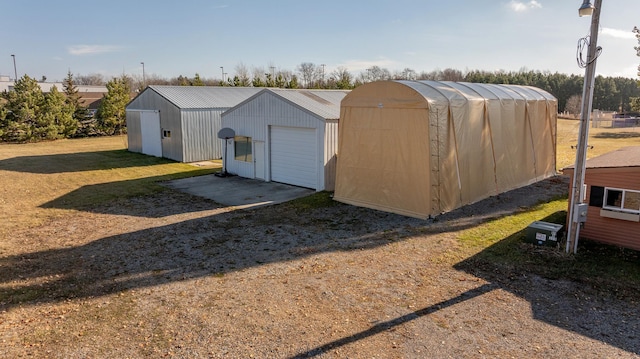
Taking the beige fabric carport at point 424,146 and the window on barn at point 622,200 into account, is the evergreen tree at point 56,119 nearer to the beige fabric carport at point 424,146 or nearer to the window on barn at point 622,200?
the beige fabric carport at point 424,146

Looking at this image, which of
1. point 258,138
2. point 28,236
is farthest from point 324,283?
point 258,138

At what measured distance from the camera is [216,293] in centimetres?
769

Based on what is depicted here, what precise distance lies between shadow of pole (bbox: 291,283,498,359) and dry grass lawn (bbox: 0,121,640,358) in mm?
33

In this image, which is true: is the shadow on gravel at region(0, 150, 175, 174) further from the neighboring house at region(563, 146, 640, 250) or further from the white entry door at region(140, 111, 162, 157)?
the neighboring house at region(563, 146, 640, 250)

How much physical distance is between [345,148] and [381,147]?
143 cm

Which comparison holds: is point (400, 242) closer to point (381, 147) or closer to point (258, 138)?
point (381, 147)

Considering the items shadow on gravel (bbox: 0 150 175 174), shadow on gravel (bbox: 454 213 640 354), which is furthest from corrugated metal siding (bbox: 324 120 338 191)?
shadow on gravel (bbox: 0 150 175 174)

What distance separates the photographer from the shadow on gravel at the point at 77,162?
21.2m

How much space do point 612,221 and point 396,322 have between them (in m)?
6.46

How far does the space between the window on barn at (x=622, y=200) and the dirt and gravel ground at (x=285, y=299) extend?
116 inches

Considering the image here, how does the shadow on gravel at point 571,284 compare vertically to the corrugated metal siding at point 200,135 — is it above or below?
below

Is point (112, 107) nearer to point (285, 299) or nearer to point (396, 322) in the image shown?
point (285, 299)

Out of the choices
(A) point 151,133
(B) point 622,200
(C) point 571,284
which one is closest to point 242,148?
(A) point 151,133

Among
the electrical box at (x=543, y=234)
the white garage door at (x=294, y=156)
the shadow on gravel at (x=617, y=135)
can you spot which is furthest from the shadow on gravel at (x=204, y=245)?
the shadow on gravel at (x=617, y=135)
